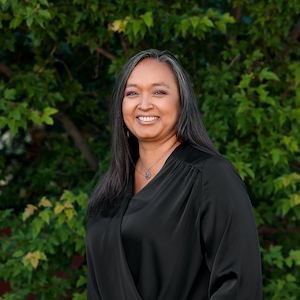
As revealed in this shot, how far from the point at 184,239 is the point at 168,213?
0.36ft

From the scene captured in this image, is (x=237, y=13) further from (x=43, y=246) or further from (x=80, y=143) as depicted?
(x=43, y=246)

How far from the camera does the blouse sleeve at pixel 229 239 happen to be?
1.42m

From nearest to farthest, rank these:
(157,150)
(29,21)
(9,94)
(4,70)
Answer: (157,150) < (29,21) < (9,94) < (4,70)

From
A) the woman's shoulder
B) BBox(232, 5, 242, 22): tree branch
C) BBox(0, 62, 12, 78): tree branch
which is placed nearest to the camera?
the woman's shoulder

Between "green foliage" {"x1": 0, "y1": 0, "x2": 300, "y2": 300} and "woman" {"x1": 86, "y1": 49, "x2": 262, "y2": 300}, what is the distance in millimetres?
1276

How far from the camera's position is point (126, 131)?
202cm

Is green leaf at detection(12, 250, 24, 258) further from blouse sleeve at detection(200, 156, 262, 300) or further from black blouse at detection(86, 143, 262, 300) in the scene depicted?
blouse sleeve at detection(200, 156, 262, 300)

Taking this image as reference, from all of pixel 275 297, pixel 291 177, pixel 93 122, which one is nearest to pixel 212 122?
pixel 291 177

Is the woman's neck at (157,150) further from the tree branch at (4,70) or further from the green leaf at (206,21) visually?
the tree branch at (4,70)

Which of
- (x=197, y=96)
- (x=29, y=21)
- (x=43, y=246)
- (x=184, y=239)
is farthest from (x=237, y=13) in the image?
(x=184, y=239)

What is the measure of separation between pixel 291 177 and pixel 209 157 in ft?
5.33

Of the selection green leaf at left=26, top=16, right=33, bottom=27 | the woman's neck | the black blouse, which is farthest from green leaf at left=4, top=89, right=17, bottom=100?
the black blouse

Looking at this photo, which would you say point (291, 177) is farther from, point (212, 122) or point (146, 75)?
point (146, 75)

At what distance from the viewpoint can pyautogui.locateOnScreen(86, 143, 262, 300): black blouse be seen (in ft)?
4.73
